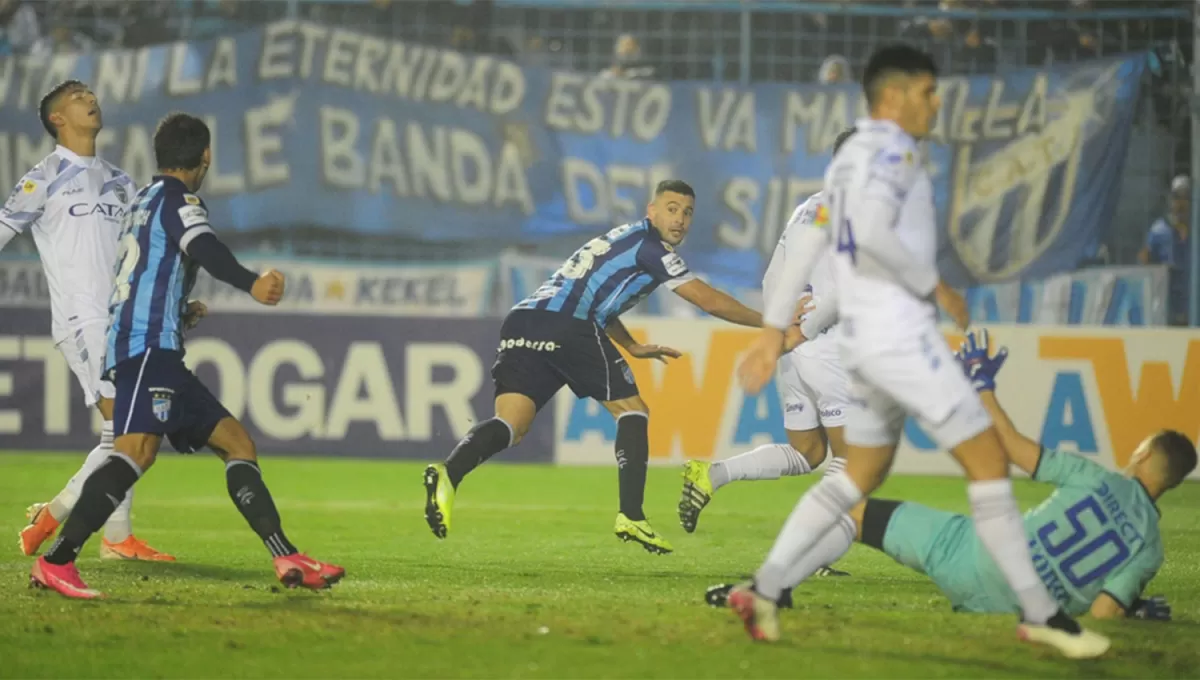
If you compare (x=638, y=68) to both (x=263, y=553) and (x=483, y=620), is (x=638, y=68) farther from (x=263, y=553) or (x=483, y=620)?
(x=483, y=620)

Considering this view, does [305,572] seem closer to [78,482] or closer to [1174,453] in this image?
[78,482]

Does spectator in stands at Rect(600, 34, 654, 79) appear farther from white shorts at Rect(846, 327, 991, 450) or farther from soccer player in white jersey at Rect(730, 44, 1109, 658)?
white shorts at Rect(846, 327, 991, 450)

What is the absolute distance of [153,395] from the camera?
6.86 metres

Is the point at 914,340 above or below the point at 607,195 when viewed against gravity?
below

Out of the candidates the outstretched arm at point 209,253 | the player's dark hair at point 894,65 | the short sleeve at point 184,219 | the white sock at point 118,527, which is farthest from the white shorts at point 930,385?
the white sock at point 118,527

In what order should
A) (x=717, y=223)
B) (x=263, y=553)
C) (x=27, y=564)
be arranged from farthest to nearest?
(x=717, y=223)
(x=263, y=553)
(x=27, y=564)

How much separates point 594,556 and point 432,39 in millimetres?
8137

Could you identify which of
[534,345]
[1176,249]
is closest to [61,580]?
[534,345]

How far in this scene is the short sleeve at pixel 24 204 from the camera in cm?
841

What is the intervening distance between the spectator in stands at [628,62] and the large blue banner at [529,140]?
0.38 feet

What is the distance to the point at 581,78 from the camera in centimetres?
1586

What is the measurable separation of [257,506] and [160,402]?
58 centimetres

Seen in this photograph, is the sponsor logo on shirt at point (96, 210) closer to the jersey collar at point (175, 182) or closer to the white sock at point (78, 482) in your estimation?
the white sock at point (78, 482)

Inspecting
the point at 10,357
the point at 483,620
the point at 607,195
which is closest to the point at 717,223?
the point at 607,195
